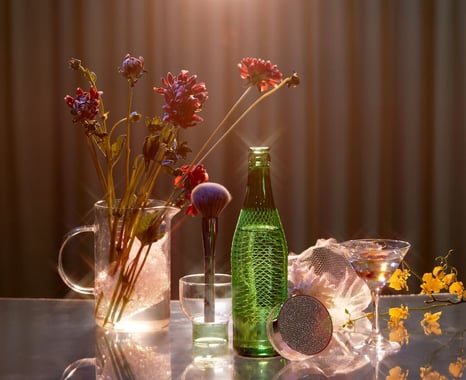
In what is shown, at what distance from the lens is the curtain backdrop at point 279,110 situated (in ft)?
8.43

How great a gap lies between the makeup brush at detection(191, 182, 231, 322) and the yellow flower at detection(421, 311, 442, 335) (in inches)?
13.3

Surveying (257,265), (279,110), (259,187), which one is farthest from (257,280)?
→ (279,110)

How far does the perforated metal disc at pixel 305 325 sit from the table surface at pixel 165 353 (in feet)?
0.08

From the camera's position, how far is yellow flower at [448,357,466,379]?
0.88m

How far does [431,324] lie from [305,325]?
28 centimetres

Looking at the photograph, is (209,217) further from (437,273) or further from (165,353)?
(437,273)

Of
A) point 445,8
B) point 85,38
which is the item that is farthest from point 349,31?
point 85,38

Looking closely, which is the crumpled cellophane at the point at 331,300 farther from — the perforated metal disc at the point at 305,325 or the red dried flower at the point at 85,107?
the red dried flower at the point at 85,107

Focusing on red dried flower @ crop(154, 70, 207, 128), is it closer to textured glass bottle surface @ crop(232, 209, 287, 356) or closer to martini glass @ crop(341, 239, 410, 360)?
textured glass bottle surface @ crop(232, 209, 287, 356)

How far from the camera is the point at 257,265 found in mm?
973

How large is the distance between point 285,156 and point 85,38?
2.62 ft

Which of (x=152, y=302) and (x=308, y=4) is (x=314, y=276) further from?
(x=308, y=4)

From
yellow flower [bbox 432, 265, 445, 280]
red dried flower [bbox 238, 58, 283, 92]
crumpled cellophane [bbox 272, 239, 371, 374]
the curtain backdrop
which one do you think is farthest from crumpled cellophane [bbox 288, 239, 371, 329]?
the curtain backdrop

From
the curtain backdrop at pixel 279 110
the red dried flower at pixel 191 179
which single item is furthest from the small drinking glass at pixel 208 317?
the curtain backdrop at pixel 279 110
